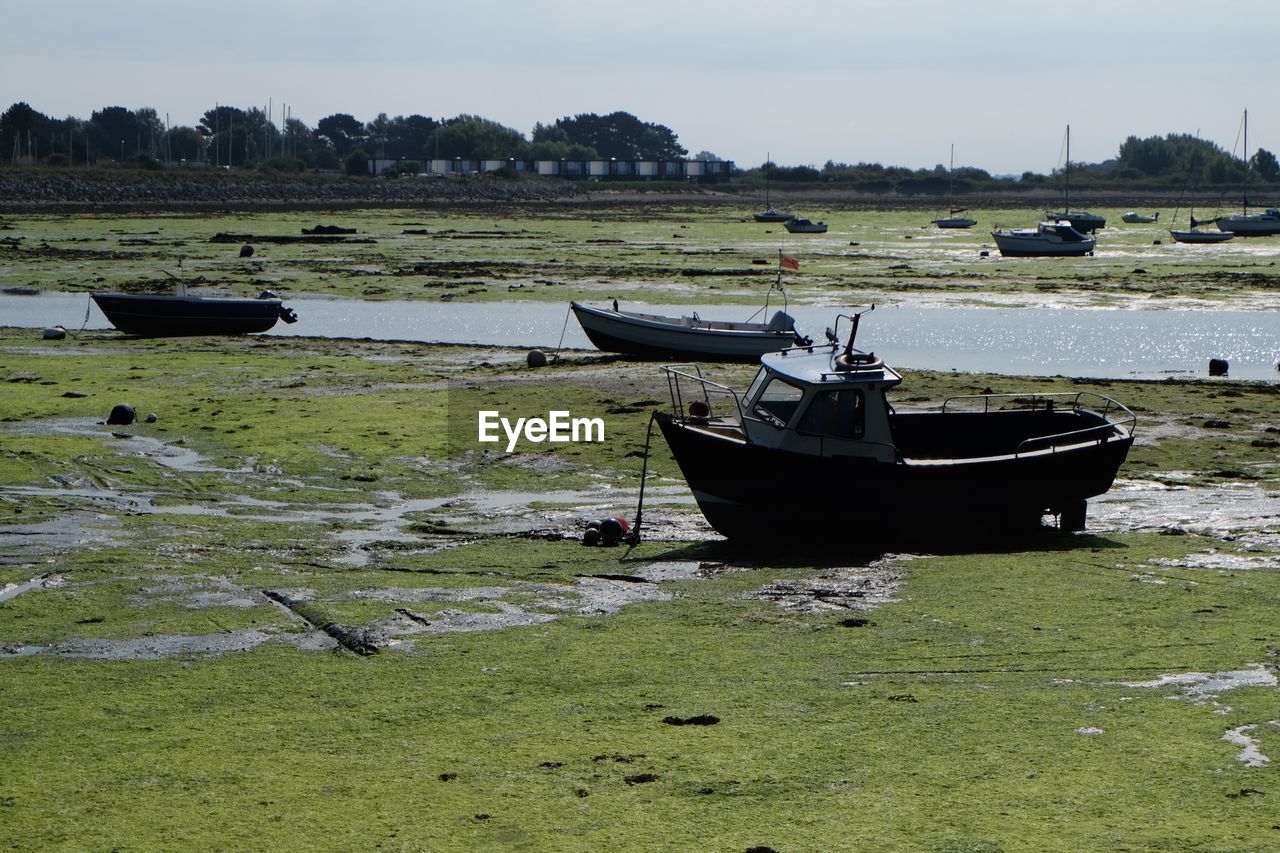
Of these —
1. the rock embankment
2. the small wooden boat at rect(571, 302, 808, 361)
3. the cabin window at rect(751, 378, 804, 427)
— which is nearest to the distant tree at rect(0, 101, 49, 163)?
the rock embankment

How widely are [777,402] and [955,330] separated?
2683cm

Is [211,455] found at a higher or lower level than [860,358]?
lower

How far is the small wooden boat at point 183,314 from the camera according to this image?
41.2m

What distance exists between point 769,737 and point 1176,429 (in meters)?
17.5

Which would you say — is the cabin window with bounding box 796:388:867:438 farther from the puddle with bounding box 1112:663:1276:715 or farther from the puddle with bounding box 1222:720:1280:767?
the puddle with bounding box 1222:720:1280:767

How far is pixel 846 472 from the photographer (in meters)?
18.3

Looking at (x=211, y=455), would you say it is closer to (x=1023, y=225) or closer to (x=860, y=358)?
(x=860, y=358)

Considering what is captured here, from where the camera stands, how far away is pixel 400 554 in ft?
58.2

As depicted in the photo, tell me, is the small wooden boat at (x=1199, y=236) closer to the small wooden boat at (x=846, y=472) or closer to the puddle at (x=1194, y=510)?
the puddle at (x=1194, y=510)

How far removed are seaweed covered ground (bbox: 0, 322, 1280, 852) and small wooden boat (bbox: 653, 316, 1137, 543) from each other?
0.41 metres

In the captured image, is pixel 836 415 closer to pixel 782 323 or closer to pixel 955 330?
pixel 782 323

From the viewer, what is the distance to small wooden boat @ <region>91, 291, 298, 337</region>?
41.2m

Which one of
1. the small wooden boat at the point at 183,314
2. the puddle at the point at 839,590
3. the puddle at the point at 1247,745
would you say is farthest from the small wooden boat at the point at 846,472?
the small wooden boat at the point at 183,314

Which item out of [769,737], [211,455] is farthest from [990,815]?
[211,455]
